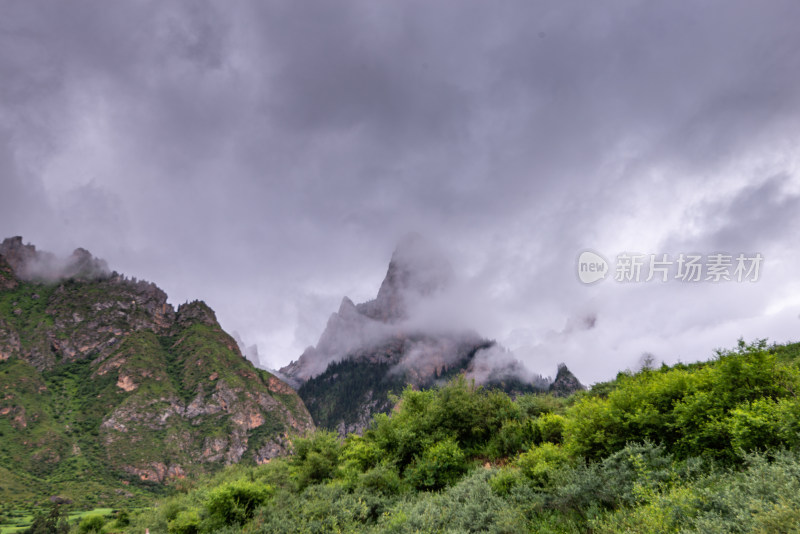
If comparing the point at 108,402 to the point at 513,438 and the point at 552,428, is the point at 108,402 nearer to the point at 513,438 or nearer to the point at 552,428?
the point at 513,438

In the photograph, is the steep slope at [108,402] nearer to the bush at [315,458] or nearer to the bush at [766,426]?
the bush at [315,458]

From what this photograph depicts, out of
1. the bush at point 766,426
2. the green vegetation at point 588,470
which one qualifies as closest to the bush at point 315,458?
the green vegetation at point 588,470

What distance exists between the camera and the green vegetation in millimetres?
6449

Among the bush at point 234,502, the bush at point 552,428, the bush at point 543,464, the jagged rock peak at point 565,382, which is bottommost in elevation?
the bush at point 234,502

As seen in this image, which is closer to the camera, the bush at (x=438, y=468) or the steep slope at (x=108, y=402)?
the bush at (x=438, y=468)

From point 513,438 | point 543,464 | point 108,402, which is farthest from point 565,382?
point 108,402

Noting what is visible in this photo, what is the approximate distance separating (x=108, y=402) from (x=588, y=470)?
19861 cm

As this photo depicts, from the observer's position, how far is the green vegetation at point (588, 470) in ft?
21.2

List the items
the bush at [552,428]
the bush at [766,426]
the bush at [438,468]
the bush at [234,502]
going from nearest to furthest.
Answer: the bush at [766,426]
the bush at [438,468]
the bush at [552,428]
the bush at [234,502]

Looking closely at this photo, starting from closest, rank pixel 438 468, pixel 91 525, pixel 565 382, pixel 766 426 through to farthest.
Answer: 1. pixel 766 426
2. pixel 438 468
3. pixel 91 525
4. pixel 565 382

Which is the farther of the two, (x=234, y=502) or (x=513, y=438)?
(x=513, y=438)

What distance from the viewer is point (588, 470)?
9.56 m

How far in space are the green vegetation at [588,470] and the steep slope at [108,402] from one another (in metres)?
132

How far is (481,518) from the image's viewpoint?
9.64m
